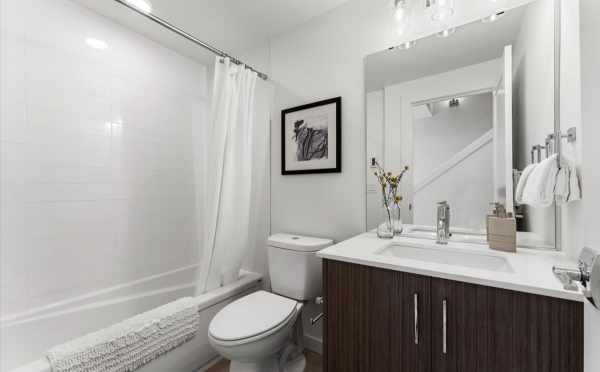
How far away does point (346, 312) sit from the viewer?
110cm

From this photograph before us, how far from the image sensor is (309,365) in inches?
63.6

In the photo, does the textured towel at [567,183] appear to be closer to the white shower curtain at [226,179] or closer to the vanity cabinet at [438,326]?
the vanity cabinet at [438,326]

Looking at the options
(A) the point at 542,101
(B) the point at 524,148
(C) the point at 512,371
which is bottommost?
(C) the point at 512,371

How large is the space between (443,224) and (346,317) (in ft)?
2.24

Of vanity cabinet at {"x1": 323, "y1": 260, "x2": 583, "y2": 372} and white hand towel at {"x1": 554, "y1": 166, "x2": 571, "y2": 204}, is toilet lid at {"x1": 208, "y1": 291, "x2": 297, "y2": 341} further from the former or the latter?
white hand towel at {"x1": 554, "y1": 166, "x2": 571, "y2": 204}

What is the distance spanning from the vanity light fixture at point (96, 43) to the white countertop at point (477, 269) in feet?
6.85

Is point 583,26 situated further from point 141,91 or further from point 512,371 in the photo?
point 141,91

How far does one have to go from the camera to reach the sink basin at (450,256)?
3.58ft

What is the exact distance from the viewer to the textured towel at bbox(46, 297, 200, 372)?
3.35 ft

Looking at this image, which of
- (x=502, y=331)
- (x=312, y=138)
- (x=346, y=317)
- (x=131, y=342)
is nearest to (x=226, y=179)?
(x=312, y=138)

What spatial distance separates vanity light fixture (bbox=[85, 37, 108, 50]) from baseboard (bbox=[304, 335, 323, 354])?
251 cm

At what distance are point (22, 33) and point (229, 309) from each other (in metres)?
1.99

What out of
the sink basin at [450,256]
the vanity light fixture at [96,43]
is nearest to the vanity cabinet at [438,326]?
the sink basin at [450,256]

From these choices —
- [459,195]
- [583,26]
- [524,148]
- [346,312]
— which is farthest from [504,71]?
[346,312]
